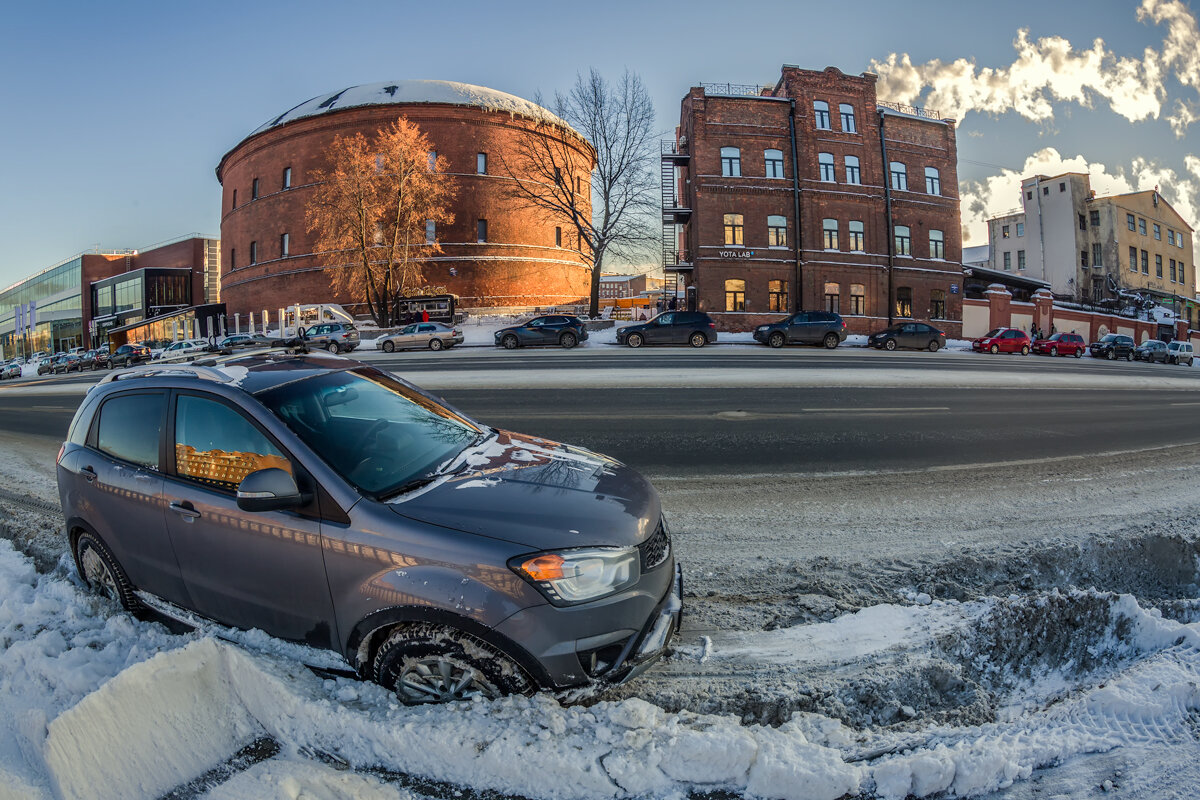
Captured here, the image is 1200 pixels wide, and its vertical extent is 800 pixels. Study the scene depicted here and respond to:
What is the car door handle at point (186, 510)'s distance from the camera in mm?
3330

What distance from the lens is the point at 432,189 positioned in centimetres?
4547

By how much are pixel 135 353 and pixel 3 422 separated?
1514 inches

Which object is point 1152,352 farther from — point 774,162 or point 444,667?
point 444,667

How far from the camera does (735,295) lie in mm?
41750

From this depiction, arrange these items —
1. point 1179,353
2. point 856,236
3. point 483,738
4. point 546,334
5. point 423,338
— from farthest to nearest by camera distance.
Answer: point 1179,353 < point 856,236 < point 423,338 < point 546,334 < point 483,738

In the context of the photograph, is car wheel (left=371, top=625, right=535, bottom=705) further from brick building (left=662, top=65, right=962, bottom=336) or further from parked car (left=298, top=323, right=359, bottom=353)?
brick building (left=662, top=65, right=962, bottom=336)

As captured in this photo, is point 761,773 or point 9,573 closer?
point 761,773

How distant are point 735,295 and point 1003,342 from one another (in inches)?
648

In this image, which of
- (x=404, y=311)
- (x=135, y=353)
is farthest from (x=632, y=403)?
(x=135, y=353)

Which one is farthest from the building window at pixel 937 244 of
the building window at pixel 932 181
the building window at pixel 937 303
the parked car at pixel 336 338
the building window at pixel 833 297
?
the parked car at pixel 336 338

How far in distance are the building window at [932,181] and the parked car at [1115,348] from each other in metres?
15.3

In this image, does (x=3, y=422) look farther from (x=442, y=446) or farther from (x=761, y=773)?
(x=761, y=773)

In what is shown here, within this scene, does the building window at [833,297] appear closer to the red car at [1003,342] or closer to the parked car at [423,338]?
the red car at [1003,342]

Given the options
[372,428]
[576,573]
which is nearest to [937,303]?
[372,428]
